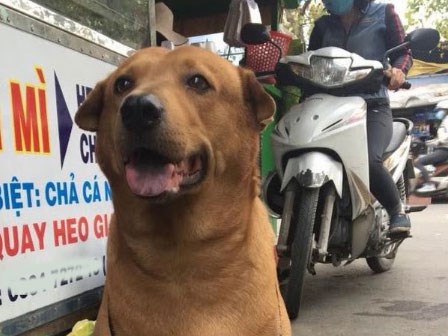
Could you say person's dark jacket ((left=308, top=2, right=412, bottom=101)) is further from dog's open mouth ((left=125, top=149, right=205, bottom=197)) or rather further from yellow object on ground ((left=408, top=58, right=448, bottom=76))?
yellow object on ground ((left=408, top=58, right=448, bottom=76))

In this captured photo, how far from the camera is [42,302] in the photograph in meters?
2.10

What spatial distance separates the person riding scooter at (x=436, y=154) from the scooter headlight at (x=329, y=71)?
341 inches

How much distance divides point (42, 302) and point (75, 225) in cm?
35

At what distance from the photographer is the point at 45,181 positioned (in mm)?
2094

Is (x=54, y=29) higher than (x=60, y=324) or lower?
higher

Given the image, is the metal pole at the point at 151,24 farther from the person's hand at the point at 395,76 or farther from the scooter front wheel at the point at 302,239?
the person's hand at the point at 395,76

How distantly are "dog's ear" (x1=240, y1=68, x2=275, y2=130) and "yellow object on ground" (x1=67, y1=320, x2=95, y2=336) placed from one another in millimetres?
1100

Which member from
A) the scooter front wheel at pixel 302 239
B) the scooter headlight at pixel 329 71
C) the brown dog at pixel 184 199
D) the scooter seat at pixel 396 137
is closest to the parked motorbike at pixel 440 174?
the scooter seat at pixel 396 137

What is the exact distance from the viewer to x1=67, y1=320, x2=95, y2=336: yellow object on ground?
221 centimetres

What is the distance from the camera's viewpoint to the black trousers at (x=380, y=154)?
369 cm

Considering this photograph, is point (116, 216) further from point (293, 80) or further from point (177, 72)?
point (293, 80)

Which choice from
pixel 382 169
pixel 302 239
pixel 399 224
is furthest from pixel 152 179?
pixel 399 224

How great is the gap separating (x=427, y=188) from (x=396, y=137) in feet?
25.2

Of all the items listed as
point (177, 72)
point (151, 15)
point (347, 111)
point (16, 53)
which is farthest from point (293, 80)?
point (16, 53)
